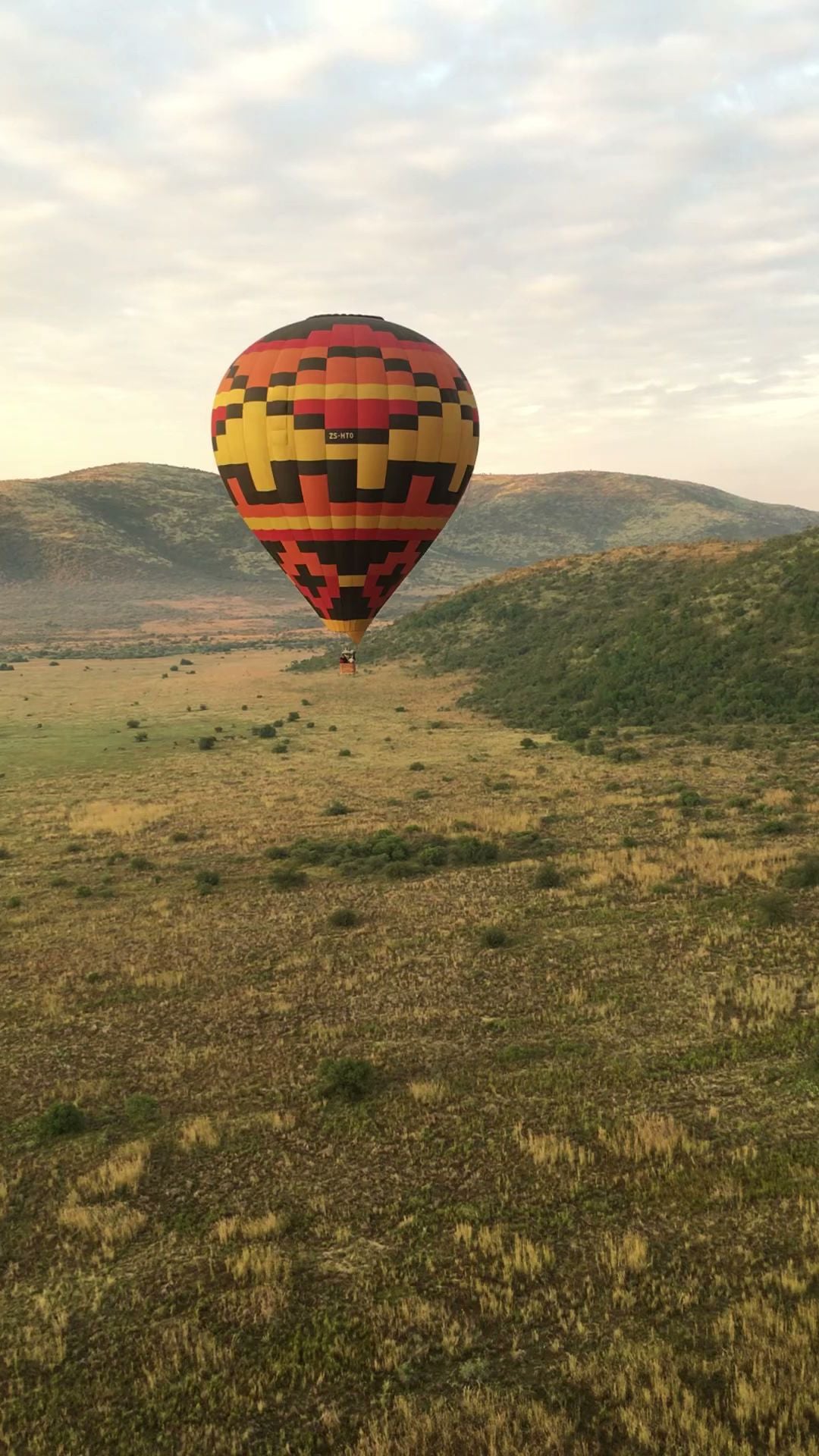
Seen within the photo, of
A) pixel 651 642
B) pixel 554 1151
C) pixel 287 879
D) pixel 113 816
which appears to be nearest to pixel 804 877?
pixel 554 1151

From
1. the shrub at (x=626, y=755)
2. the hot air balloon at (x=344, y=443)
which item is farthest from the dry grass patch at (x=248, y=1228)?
the shrub at (x=626, y=755)

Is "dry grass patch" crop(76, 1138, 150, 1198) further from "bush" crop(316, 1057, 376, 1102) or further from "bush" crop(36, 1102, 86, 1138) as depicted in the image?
"bush" crop(316, 1057, 376, 1102)

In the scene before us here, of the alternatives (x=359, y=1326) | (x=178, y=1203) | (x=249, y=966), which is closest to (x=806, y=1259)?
(x=359, y=1326)

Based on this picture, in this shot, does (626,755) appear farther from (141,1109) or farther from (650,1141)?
(141,1109)

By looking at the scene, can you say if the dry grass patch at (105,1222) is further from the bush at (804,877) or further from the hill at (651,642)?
the hill at (651,642)

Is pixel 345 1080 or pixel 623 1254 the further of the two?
pixel 345 1080

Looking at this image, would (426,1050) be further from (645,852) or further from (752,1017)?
(645,852)
